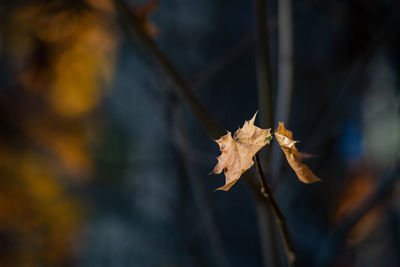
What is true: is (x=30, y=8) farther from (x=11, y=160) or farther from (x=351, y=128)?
(x=351, y=128)

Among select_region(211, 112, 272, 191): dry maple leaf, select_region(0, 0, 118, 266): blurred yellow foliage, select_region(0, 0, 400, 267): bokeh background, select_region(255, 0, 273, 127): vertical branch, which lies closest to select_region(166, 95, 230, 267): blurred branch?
select_region(0, 0, 400, 267): bokeh background

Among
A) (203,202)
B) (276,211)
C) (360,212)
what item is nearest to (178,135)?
(203,202)

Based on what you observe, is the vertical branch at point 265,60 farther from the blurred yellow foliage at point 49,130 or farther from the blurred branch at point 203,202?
the blurred yellow foliage at point 49,130

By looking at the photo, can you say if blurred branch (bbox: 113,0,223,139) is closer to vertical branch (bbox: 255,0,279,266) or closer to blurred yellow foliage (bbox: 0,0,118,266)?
vertical branch (bbox: 255,0,279,266)

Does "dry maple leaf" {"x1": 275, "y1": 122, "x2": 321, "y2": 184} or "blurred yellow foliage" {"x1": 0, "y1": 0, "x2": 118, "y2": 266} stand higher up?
"blurred yellow foliage" {"x1": 0, "y1": 0, "x2": 118, "y2": 266}

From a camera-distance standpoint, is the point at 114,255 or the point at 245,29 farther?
the point at 114,255

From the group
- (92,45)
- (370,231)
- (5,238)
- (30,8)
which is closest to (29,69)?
(30,8)
